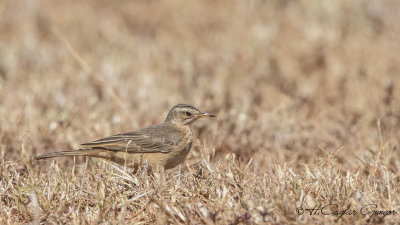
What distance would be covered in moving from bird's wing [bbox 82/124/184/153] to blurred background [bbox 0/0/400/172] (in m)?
0.31

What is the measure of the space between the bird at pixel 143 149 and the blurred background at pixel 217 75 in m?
0.28

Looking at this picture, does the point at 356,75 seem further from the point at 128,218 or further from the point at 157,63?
the point at 128,218

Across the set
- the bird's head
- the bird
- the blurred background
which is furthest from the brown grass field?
the bird's head

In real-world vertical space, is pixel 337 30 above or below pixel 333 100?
above

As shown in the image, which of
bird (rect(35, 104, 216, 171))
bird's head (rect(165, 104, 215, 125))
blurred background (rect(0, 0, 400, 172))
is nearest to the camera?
bird (rect(35, 104, 216, 171))

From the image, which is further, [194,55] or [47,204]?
[194,55]

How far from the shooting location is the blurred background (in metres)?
6.32

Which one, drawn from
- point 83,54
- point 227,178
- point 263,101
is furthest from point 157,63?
point 227,178

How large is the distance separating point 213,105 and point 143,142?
7.08ft

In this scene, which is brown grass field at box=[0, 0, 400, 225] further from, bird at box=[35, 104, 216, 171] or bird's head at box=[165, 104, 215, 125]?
bird's head at box=[165, 104, 215, 125]

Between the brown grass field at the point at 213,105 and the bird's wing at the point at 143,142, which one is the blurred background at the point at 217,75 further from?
the bird's wing at the point at 143,142

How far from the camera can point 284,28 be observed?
10.5 meters

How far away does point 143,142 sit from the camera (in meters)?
5.36

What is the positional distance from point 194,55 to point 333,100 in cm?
247
